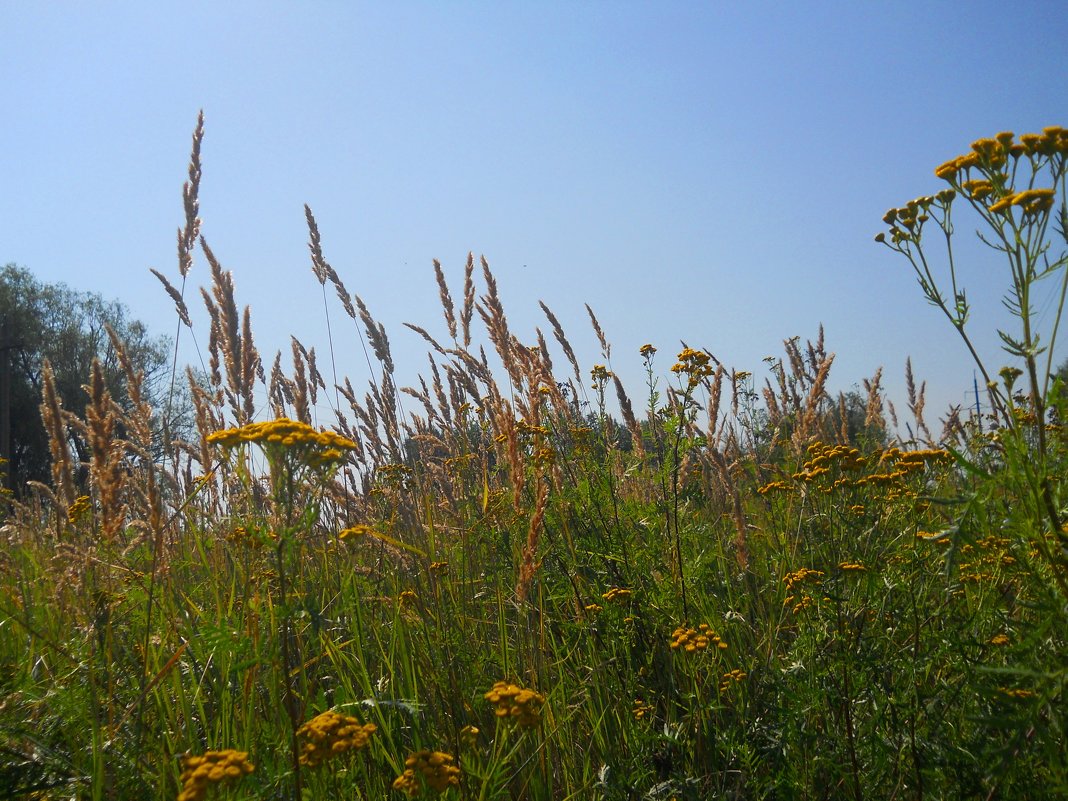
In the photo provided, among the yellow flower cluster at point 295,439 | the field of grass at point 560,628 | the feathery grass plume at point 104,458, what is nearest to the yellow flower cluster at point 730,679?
the field of grass at point 560,628

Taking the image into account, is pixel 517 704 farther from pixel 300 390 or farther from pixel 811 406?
pixel 811 406

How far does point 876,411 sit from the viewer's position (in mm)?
5133

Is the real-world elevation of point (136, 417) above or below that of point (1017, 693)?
above

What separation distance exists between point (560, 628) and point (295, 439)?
159cm

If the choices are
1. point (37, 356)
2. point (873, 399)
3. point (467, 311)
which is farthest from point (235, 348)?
point (37, 356)

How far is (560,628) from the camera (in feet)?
9.28

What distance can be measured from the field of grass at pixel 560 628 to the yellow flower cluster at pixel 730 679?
0.02 m

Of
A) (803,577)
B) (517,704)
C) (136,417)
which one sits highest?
(136,417)

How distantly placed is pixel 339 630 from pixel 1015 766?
2.15 m

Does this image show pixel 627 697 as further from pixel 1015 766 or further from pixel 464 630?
pixel 1015 766

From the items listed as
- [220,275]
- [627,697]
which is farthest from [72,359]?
[627,697]

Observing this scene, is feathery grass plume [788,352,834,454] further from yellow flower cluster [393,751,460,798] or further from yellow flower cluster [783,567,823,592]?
yellow flower cluster [393,751,460,798]

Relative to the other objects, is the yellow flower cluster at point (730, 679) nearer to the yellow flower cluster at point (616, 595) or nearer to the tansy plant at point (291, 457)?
the yellow flower cluster at point (616, 595)

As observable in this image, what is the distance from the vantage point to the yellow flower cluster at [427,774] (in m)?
1.40
